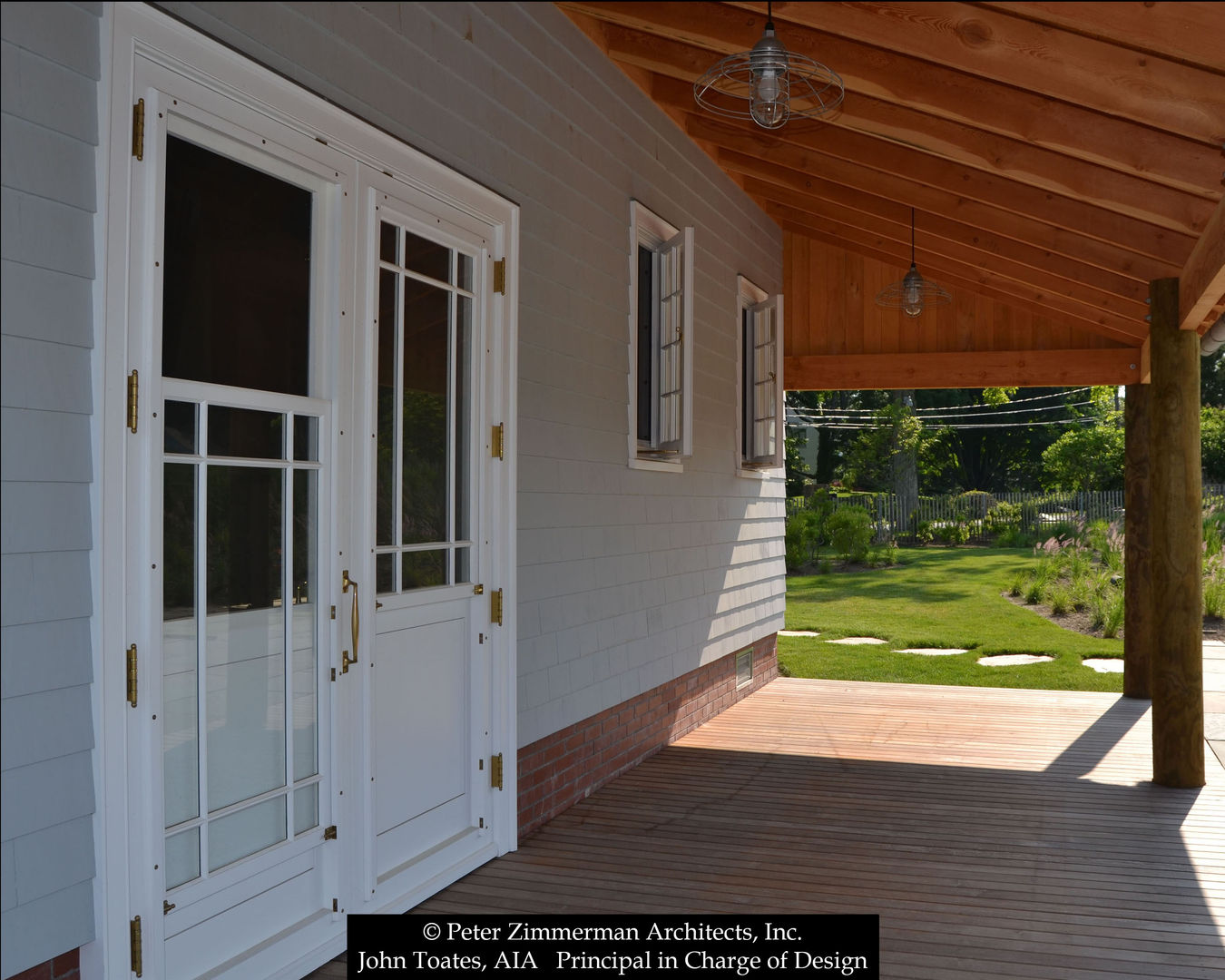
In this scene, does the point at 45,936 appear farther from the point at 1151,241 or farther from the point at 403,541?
the point at 1151,241

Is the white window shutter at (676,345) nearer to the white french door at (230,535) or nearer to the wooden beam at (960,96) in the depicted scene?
the wooden beam at (960,96)

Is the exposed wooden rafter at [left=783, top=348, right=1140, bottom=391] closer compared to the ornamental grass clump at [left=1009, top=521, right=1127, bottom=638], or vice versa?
the exposed wooden rafter at [left=783, top=348, right=1140, bottom=391]

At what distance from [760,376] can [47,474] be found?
609 centimetres

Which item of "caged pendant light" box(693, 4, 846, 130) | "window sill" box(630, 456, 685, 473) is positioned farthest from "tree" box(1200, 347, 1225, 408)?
"caged pendant light" box(693, 4, 846, 130)

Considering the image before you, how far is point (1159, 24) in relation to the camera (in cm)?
278

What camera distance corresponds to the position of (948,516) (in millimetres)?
19938

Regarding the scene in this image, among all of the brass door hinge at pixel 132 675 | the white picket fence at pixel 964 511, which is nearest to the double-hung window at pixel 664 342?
the brass door hinge at pixel 132 675

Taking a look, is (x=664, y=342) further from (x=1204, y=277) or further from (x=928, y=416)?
(x=928, y=416)

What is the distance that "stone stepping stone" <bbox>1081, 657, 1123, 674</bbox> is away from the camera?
895cm

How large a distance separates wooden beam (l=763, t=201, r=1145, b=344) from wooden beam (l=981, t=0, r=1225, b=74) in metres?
4.35

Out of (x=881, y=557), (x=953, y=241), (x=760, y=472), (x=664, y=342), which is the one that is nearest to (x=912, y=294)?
(x=953, y=241)

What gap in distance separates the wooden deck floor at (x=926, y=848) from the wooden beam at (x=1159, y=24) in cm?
255

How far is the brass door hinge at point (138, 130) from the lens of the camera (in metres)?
2.42

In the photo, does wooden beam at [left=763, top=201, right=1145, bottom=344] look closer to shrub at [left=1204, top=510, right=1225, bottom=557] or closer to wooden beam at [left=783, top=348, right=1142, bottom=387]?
wooden beam at [left=783, top=348, right=1142, bottom=387]
